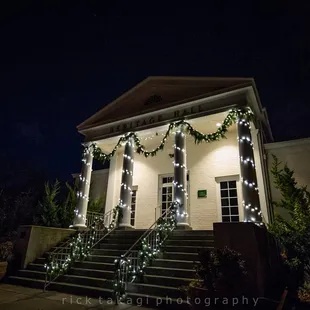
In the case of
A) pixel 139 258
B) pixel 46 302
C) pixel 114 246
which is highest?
pixel 114 246

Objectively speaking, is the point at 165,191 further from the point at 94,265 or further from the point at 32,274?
the point at 32,274

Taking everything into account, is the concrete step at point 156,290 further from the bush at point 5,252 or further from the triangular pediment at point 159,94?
the triangular pediment at point 159,94

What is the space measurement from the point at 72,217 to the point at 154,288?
7390 mm

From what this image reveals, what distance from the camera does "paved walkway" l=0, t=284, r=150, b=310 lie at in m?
4.79

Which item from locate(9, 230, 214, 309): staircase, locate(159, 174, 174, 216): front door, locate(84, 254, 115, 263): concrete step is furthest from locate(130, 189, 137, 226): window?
locate(84, 254, 115, 263): concrete step

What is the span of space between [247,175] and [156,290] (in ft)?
15.6

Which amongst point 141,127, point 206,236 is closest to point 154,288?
point 206,236

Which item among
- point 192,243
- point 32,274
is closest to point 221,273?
point 192,243

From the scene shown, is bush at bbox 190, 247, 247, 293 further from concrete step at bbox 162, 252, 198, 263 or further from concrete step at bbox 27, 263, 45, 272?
concrete step at bbox 27, 263, 45, 272

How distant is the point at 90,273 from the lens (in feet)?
21.7

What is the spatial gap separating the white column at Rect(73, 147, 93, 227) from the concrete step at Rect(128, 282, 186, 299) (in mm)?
5724

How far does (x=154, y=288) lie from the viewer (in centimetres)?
541

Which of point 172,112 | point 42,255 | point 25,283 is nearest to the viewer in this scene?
point 25,283

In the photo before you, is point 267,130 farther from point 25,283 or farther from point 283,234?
point 25,283
